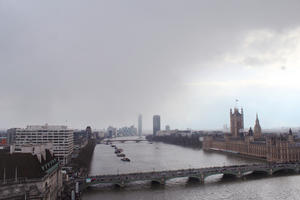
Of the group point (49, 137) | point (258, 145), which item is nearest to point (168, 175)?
point (49, 137)

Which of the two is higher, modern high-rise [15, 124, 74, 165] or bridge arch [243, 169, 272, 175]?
modern high-rise [15, 124, 74, 165]

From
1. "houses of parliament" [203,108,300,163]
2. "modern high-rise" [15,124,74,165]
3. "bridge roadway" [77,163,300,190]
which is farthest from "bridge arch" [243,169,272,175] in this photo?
"modern high-rise" [15,124,74,165]

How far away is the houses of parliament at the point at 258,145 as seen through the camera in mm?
103312

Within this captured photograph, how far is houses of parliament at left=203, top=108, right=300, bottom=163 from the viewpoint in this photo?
10331 cm

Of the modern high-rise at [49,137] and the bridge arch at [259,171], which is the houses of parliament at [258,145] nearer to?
the bridge arch at [259,171]

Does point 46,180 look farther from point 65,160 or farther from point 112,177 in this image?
point 65,160

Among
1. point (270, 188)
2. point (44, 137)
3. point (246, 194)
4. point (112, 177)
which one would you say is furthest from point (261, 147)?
point (44, 137)

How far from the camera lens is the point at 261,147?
117750 millimetres

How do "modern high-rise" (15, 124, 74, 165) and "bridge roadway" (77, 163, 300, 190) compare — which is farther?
"modern high-rise" (15, 124, 74, 165)

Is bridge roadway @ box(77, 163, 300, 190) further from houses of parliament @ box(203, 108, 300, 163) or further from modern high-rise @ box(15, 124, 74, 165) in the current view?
modern high-rise @ box(15, 124, 74, 165)

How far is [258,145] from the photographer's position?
120812mm

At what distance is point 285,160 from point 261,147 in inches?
674

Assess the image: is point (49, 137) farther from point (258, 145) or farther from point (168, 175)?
point (258, 145)

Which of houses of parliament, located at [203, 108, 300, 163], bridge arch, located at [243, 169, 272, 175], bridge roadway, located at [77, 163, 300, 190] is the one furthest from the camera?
houses of parliament, located at [203, 108, 300, 163]
